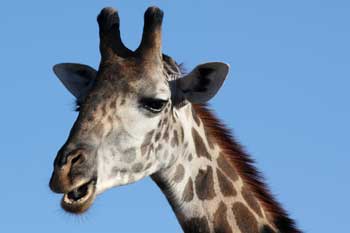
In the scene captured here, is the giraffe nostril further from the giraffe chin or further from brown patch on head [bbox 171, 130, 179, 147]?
brown patch on head [bbox 171, 130, 179, 147]

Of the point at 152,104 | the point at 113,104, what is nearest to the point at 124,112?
the point at 113,104

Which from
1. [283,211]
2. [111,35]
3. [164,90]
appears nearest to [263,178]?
[283,211]

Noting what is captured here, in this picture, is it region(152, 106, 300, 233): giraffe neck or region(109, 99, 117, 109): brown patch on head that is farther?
region(152, 106, 300, 233): giraffe neck

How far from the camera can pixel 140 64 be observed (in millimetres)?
13523

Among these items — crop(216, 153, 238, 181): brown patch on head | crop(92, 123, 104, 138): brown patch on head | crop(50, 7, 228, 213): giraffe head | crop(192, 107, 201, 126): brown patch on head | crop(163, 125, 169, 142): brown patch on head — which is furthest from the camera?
crop(192, 107, 201, 126): brown patch on head

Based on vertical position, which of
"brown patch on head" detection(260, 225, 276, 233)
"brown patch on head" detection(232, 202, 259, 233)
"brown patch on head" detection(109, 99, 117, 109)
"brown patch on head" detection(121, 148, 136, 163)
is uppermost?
"brown patch on head" detection(109, 99, 117, 109)

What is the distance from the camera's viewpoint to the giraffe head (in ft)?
40.2

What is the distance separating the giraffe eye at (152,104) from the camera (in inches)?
518

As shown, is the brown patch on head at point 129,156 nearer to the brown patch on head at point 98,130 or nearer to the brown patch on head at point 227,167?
the brown patch on head at point 98,130

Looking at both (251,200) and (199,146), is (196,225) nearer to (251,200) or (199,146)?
(251,200)

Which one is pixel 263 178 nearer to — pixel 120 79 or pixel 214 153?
pixel 214 153

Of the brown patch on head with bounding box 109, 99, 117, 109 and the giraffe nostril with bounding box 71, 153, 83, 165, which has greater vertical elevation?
the brown patch on head with bounding box 109, 99, 117, 109

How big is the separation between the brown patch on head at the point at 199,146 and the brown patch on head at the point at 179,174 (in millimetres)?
399

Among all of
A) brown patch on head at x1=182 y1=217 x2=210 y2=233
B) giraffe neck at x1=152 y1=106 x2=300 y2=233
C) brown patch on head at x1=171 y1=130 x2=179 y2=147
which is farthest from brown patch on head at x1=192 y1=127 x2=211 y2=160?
brown patch on head at x1=182 y1=217 x2=210 y2=233
